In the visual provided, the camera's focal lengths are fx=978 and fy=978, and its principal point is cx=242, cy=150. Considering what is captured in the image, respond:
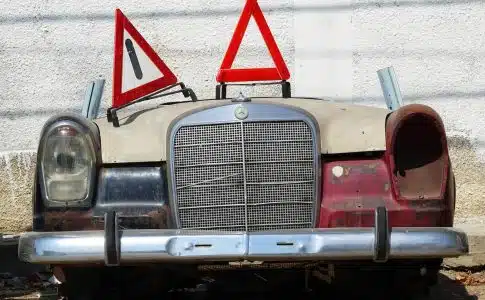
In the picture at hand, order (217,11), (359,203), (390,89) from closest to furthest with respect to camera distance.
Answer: (359,203) → (390,89) → (217,11)

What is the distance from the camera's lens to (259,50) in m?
7.66

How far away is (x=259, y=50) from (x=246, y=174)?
3.27 meters

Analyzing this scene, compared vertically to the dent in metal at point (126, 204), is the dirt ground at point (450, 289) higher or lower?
lower

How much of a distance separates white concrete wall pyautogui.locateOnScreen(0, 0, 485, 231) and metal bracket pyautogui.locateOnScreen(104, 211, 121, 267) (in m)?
3.50

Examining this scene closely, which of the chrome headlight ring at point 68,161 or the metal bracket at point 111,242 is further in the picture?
the chrome headlight ring at point 68,161

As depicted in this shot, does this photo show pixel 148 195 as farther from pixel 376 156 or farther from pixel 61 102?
pixel 61 102

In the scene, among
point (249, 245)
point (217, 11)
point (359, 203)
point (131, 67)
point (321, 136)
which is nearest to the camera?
point (249, 245)

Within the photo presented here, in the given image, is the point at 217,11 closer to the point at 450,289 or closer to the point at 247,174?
the point at 450,289

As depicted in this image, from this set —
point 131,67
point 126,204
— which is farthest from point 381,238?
point 131,67

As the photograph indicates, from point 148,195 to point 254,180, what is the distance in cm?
49

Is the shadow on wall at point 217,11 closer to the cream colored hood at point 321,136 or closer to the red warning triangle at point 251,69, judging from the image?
the red warning triangle at point 251,69

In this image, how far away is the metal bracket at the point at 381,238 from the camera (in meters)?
4.20

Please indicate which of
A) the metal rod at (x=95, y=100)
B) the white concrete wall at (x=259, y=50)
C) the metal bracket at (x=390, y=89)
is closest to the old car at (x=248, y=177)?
the metal bracket at (x=390, y=89)

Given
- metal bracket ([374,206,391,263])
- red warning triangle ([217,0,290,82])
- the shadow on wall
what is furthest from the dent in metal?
the shadow on wall
